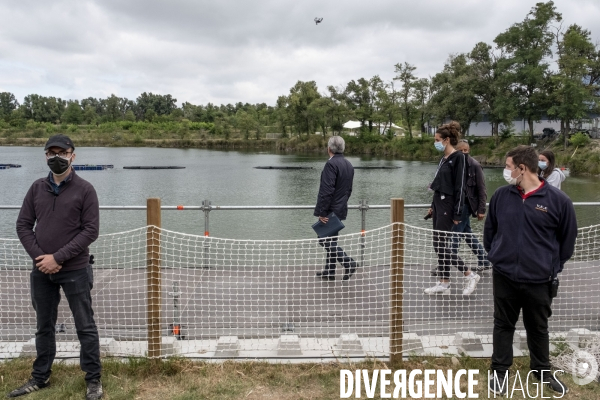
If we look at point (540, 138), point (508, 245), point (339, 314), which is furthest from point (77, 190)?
point (540, 138)

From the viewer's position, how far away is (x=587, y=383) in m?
3.78

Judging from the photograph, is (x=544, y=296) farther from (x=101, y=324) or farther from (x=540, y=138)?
(x=540, y=138)

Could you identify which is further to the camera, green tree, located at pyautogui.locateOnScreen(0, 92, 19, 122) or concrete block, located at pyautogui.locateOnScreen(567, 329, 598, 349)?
green tree, located at pyautogui.locateOnScreen(0, 92, 19, 122)

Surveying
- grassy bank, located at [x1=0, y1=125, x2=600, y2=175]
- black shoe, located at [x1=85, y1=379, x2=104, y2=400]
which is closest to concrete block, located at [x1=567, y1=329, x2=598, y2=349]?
black shoe, located at [x1=85, y1=379, x2=104, y2=400]

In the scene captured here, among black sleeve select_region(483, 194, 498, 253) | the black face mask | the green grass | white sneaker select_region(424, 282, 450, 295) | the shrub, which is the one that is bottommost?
the green grass

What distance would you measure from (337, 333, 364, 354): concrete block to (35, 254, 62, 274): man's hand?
2.20 metres

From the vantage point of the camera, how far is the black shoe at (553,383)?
3.64 metres

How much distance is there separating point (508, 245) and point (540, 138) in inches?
1964

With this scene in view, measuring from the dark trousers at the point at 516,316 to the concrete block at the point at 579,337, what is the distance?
0.73 meters

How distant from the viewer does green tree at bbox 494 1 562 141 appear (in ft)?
150

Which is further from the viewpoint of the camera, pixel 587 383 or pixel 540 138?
pixel 540 138

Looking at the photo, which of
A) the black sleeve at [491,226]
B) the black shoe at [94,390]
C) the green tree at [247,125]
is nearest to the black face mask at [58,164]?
the black shoe at [94,390]

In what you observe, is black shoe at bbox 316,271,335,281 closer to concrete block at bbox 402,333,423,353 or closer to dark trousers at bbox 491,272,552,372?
concrete block at bbox 402,333,423,353

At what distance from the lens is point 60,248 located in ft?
11.5
